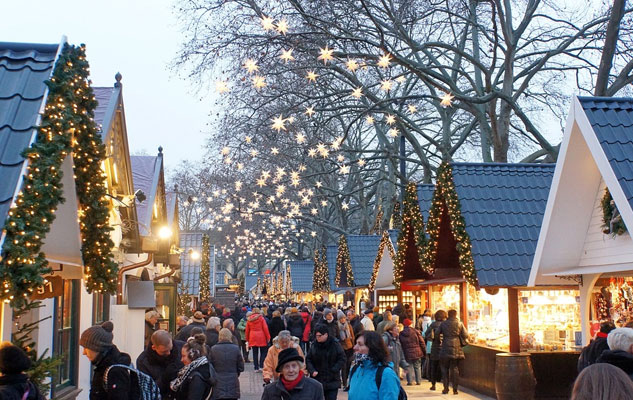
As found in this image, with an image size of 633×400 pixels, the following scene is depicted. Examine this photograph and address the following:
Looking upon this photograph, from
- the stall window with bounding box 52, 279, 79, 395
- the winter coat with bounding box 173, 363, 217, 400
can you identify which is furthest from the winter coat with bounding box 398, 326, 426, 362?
the winter coat with bounding box 173, 363, 217, 400

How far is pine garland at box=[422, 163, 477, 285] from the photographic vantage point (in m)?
14.4

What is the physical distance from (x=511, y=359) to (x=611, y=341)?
715 centimetres

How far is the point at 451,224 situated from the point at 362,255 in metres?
16.1

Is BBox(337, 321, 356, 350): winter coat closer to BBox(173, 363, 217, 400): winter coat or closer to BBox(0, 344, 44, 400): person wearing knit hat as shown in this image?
BBox(173, 363, 217, 400): winter coat

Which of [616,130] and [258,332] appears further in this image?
[258,332]

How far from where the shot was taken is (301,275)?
56062 millimetres

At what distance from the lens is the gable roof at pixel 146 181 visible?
17125mm

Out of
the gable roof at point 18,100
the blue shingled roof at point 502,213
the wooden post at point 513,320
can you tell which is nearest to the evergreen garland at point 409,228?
the blue shingled roof at point 502,213

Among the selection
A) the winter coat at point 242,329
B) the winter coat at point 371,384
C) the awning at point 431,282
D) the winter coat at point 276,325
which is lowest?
the winter coat at point 242,329

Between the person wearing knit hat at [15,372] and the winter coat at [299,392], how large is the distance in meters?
1.78

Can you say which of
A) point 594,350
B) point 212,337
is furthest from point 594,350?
point 212,337

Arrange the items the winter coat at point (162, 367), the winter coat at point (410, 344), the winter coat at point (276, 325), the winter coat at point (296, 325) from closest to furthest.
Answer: the winter coat at point (162, 367), the winter coat at point (410, 344), the winter coat at point (276, 325), the winter coat at point (296, 325)

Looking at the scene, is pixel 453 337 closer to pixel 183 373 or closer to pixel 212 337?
pixel 212 337

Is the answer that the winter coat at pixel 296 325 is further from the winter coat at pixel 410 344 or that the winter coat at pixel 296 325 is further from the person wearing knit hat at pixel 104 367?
the person wearing knit hat at pixel 104 367
